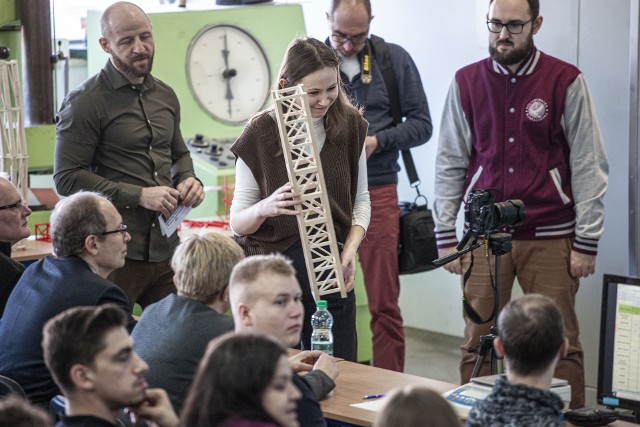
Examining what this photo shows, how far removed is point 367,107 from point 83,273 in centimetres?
231

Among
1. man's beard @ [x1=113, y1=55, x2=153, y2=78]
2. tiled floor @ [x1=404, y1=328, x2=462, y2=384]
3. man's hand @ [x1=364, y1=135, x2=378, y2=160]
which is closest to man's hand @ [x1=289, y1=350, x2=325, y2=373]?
man's beard @ [x1=113, y1=55, x2=153, y2=78]

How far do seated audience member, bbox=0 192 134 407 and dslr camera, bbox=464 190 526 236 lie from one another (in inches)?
49.3

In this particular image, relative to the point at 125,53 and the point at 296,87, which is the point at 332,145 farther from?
the point at 125,53

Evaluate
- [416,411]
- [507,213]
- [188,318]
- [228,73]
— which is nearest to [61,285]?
[188,318]

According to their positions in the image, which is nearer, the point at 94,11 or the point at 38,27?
the point at 38,27

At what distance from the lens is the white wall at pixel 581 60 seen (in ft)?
18.0

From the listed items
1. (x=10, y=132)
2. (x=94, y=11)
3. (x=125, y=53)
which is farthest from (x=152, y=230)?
(x=94, y=11)

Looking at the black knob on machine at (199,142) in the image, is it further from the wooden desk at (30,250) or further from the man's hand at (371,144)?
the man's hand at (371,144)

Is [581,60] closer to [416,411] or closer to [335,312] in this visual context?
[335,312]

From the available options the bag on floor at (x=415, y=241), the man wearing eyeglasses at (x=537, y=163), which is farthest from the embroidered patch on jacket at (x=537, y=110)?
the bag on floor at (x=415, y=241)

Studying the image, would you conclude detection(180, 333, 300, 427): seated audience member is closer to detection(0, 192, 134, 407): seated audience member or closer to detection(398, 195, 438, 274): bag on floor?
detection(0, 192, 134, 407): seated audience member

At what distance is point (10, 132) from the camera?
17.5 ft

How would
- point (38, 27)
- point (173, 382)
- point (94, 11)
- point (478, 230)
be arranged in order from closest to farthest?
point (173, 382)
point (478, 230)
point (38, 27)
point (94, 11)

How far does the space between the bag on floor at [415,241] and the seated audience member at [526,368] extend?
276cm
